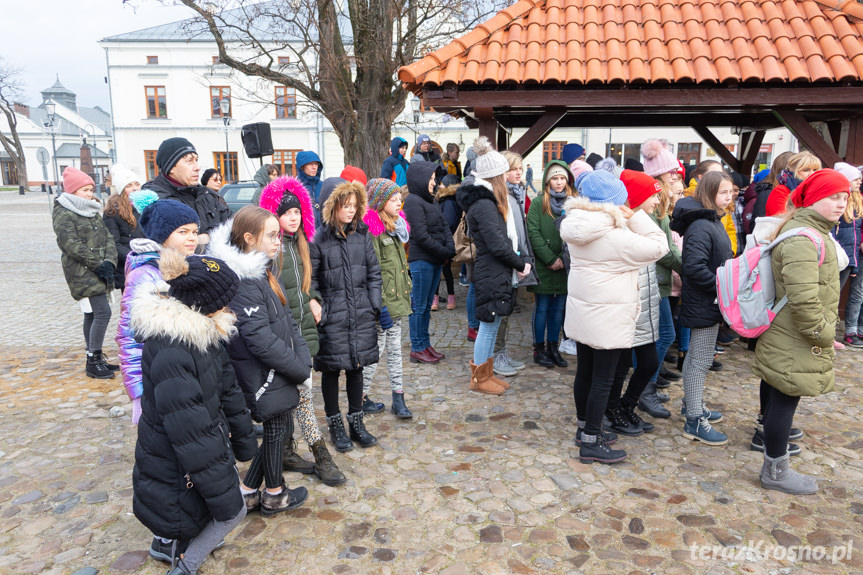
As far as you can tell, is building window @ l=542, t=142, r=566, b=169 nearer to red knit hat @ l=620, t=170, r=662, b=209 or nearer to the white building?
the white building

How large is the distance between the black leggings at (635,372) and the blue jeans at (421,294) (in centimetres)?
217

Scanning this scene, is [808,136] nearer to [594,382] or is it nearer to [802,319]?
[802,319]

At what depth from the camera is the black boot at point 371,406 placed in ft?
15.1

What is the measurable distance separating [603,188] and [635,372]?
4.58 feet

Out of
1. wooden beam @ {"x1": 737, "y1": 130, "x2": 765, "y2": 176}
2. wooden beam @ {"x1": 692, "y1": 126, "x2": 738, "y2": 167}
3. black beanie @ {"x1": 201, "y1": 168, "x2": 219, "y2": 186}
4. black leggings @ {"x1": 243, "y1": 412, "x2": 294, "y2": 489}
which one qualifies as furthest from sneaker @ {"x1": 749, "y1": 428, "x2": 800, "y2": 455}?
wooden beam @ {"x1": 737, "y1": 130, "x2": 765, "y2": 176}

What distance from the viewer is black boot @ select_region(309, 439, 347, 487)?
138 inches

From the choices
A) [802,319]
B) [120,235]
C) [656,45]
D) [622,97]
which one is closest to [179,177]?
[120,235]

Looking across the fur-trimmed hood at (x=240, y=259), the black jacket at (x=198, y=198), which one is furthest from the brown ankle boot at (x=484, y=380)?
the fur-trimmed hood at (x=240, y=259)

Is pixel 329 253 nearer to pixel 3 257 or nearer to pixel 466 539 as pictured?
pixel 466 539

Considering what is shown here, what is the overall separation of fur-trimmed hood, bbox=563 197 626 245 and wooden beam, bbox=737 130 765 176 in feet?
26.1

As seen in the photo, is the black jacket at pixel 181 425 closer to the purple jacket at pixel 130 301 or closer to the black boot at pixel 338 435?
the purple jacket at pixel 130 301

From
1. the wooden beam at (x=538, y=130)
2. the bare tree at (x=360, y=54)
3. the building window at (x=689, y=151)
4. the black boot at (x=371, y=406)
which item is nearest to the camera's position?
the black boot at (x=371, y=406)

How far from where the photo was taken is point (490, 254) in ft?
15.8

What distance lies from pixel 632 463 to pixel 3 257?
15.2 m
